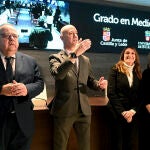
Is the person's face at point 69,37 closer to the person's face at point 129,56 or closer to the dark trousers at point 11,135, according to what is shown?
the person's face at point 129,56

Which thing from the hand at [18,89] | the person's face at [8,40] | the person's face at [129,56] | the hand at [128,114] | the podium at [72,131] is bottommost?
the podium at [72,131]

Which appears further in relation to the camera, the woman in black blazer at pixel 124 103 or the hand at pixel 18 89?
the woman in black blazer at pixel 124 103

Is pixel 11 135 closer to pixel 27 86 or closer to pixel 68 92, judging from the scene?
pixel 27 86

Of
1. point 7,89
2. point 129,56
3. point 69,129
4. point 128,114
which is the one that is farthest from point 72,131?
point 7,89

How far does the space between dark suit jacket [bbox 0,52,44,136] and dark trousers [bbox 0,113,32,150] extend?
35mm

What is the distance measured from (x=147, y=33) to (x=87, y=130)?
118 inches

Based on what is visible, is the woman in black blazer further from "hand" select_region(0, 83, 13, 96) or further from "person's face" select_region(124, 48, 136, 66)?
"hand" select_region(0, 83, 13, 96)

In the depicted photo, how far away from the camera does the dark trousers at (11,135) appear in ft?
7.16

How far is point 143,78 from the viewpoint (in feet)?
10.3

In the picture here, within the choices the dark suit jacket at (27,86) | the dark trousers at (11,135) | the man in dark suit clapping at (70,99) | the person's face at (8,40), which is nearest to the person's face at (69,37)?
the man in dark suit clapping at (70,99)

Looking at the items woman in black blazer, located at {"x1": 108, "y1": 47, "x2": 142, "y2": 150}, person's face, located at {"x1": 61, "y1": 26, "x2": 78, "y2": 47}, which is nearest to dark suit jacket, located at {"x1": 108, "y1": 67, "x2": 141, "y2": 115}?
woman in black blazer, located at {"x1": 108, "y1": 47, "x2": 142, "y2": 150}

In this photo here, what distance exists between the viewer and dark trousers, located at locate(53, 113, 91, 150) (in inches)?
105

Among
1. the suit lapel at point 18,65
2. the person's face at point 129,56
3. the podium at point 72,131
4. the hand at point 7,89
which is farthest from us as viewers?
the person's face at point 129,56

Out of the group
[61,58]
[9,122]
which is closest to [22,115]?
[9,122]
